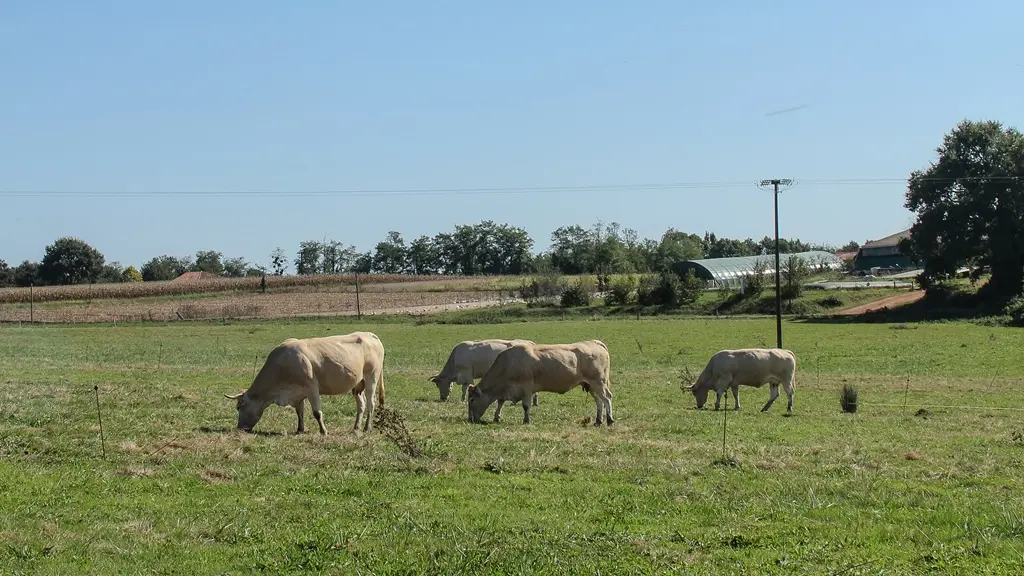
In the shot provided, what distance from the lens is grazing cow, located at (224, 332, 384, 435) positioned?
68.5 ft

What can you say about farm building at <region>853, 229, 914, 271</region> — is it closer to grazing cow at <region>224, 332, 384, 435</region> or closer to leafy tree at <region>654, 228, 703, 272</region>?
leafy tree at <region>654, 228, 703, 272</region>

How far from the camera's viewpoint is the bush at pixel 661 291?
97375 mm

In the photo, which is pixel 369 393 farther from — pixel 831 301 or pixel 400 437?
pixel 831 301

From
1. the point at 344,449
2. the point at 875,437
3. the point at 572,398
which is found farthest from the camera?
the point at 572,398

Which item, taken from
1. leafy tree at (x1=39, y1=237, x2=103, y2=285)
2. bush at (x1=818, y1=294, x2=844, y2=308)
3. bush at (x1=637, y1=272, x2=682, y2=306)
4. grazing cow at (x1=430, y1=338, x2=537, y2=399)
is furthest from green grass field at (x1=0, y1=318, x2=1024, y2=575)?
leafy tree at (x1=39, y1=237, x2=103, y2=285)

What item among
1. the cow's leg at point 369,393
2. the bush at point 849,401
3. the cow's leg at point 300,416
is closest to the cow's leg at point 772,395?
the bush at point 849,401

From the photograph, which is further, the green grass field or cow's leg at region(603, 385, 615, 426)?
cow's leg at region(603, 385, 615, 426)

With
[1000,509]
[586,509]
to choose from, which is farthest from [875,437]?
[586,509]

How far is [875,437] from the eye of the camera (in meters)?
22.1

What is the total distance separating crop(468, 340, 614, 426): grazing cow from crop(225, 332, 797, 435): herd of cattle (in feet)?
0.08

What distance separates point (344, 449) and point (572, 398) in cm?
1599

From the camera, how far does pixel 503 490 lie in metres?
14.1

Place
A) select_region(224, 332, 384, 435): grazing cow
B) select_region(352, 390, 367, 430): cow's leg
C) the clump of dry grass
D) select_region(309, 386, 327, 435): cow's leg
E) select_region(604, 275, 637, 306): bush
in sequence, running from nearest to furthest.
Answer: the clump of dry grass < select_region(309, 386, 327, 435): cow's leg < select_region(224, 332, 384, 435): grazing cow < select_region(352, 390, 367, 430): cow's leg < select_region(604, 275, 637, 306): bush

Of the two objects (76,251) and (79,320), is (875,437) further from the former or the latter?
(76,251)
